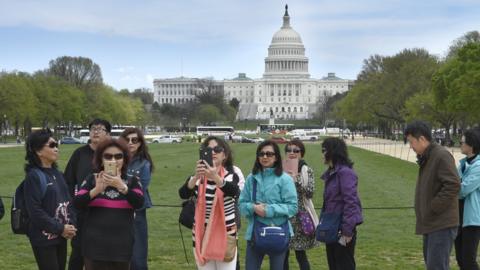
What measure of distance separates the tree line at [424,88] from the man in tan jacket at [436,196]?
143ft

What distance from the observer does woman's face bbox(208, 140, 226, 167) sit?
23.4ft

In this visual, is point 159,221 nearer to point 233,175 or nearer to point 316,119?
point 233,175

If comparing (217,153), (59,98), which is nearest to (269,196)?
(217,153)

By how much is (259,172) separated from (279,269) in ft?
3.15

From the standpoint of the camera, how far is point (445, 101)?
56.1 meters

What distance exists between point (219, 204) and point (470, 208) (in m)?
2.80

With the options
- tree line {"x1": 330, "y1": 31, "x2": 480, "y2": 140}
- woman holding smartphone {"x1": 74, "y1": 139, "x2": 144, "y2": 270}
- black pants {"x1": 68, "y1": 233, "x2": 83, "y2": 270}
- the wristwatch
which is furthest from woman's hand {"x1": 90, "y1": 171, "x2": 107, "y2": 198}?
tree line {"x1": 330, "y1": 31, "x2": 480, "y2": 140}

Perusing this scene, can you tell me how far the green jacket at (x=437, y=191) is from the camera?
23.4 ft

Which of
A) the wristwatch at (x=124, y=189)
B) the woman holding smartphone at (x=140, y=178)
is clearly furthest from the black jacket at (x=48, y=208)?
the woman holding smartphone at (x=140, y=178)

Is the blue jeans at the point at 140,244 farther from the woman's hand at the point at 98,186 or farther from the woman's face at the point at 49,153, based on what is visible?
the woman's hand at the point at 98,186

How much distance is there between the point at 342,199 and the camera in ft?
25.0

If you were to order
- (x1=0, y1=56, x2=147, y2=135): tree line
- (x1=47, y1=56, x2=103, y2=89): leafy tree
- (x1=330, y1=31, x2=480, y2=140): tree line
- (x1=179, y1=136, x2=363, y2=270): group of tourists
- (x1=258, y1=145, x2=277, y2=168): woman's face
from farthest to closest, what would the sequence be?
(x1=47, y1=56, x2=103, y2=89): leafy tree → (x1=0, y1=56, x2=147, y2=135): tree line → (x1=330, y1=31, x2=480, y2=140): tree line → (x1=258, y1=145, x2=277, y2=168): woman's face → (x1=179, y1=136, x2=363, y2=270): group of tourists

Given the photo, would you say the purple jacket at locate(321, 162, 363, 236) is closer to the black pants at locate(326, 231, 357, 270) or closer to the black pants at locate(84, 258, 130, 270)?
the black pants at locate(326, 231, 357, 270)

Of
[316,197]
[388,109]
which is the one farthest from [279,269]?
[388,109]
